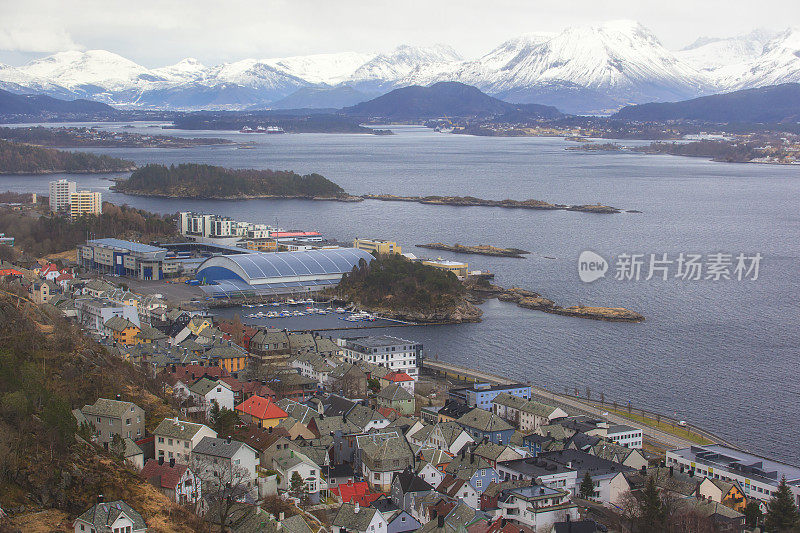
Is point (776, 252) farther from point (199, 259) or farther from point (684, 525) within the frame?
point (684, 525)

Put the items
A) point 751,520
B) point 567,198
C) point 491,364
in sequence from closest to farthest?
point 751,520 < point 491,364 < point 567,198

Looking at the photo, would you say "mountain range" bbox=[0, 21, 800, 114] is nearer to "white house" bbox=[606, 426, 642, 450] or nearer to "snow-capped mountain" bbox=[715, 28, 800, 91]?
"snow-capped mountain" bbox=[715, 28, 800, 91]

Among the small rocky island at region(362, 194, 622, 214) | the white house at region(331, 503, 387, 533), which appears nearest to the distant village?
the white house at region(331, 503, 387, 533)

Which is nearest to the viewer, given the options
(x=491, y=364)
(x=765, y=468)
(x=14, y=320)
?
(x=14, y=320)

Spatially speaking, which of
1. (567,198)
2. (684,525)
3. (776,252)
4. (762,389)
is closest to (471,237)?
(776,252)

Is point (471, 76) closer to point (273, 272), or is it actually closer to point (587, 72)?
point (587, 72)
